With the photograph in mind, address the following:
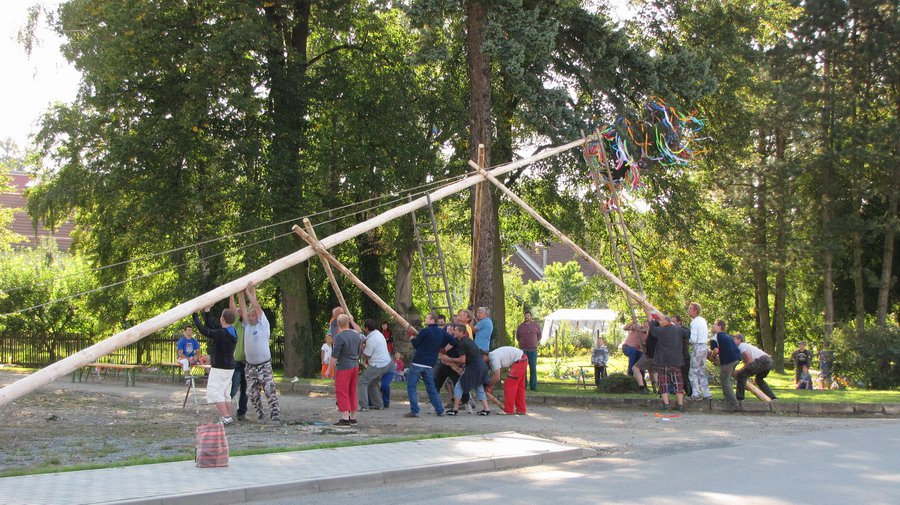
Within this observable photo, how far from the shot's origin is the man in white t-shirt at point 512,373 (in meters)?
17.0

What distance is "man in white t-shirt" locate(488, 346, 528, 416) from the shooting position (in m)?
17.0

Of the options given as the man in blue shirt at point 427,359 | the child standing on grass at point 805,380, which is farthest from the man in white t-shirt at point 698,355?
the child standing on grass at point 805,380

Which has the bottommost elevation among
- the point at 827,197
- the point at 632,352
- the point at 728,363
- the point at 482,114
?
the point at 728,363

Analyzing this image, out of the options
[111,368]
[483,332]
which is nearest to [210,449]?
[483,332]

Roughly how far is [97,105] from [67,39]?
308cm

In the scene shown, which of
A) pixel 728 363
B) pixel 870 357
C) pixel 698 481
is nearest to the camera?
pixel 698 481

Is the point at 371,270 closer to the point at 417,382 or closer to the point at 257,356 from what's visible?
the point at 417,382

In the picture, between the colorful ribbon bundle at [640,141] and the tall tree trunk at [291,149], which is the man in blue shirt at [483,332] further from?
the tall tree trunk at [291,149]

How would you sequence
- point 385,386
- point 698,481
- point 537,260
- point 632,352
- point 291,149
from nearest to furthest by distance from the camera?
point 698,481 < point 385,386 < point 632,352 < point 291,149 < point 537,260

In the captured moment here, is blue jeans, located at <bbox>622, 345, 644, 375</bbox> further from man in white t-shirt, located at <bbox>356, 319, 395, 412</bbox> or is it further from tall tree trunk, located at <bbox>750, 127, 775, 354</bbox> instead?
tall tree trunk, located at <bbox>750, 127, 775, 354</bbox>

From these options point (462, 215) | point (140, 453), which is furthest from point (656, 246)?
point (140, 453)

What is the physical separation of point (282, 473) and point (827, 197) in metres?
25.9

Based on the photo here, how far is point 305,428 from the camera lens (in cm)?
1501

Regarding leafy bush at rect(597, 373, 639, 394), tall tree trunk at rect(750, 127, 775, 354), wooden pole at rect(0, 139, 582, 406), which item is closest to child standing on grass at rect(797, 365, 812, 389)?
tall tree trunk at rect(750, 127, 775, 354)
